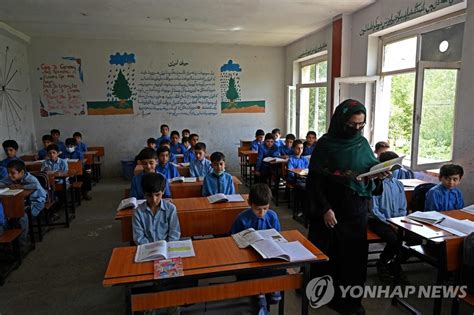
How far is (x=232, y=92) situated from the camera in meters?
8.09

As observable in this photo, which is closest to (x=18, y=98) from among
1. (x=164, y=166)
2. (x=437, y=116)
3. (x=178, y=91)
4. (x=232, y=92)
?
(x=178, y=91)

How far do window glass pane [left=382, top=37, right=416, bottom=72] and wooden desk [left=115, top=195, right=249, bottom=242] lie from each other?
10.6ft

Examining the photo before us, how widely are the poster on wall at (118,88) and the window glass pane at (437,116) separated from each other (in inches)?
233

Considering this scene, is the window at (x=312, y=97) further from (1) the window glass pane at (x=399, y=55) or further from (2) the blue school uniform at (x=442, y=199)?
(2) the blue school uniform at (x=442, y=199)

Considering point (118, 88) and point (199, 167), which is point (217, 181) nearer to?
point (199, 167)

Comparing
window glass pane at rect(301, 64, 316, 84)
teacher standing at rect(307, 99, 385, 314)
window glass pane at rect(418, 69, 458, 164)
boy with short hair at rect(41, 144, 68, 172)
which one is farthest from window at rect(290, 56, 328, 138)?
boy with short hair at rect(41, 144, 68, 172)

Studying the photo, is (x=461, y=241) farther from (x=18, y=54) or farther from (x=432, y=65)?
(x=18, y=54)

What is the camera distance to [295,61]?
25.1 feet

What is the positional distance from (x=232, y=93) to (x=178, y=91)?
131 centimetres

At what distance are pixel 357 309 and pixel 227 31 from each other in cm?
553

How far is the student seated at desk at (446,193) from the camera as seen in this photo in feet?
9.55

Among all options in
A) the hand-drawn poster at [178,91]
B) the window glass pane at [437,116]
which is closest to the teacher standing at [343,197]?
the window glass pane at [437,116]

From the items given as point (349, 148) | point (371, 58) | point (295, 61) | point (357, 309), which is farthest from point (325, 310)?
point (295, 61)

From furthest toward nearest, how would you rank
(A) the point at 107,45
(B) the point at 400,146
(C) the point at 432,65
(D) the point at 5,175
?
(A) the point at 107,45, (B) the point at 400,146, (D) the point at 5,175, (C) the point at 432,65
